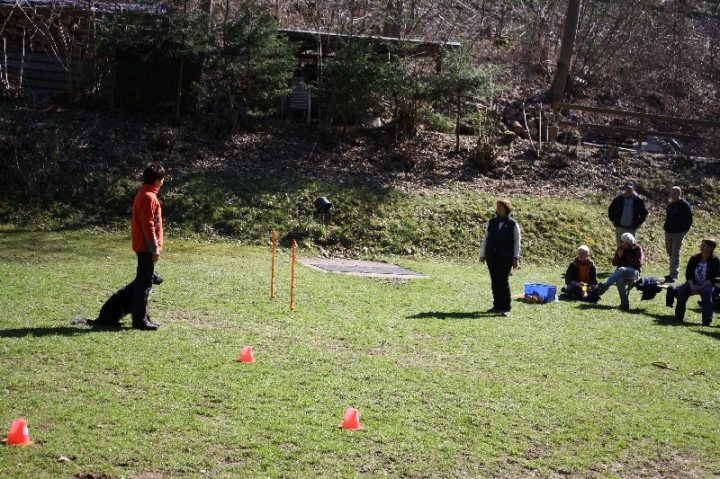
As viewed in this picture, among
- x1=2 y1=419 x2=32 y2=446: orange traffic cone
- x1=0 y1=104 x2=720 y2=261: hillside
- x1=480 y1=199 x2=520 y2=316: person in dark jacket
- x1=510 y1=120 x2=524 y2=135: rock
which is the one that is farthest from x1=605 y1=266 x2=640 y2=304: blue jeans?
x1=510 y1=120 x2=524 y2=135: rock

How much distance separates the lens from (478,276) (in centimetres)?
1686

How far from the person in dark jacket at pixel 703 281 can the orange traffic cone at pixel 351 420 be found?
26.0ft

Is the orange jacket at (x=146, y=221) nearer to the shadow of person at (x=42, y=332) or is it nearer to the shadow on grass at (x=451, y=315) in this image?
the shadow of person at (x=42, y=332)

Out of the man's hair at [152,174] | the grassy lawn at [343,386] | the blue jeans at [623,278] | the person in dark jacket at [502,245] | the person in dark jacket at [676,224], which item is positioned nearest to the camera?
the grassy lawn at [343,386]

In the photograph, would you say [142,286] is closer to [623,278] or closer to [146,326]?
[146,326]

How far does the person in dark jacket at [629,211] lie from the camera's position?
57.3ft

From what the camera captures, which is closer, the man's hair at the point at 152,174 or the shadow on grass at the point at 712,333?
the man's hair at the point at 152,174

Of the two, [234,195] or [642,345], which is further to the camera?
[234,195]

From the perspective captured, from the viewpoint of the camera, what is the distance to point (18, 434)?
5906 mm

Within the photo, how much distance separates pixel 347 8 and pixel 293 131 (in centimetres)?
960

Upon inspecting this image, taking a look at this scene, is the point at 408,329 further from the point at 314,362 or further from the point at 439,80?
the point at 439,80

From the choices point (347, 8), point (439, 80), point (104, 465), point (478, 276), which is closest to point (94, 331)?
point (104, 465)

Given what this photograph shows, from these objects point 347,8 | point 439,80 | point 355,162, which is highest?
point 347,8

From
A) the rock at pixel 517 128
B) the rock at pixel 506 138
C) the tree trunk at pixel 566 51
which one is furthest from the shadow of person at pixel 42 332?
the tree trunk at pixel 566 51
